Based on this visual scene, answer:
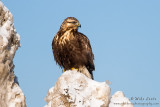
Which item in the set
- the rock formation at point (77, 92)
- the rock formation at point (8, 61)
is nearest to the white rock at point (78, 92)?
the rock formation at point (77, 92)

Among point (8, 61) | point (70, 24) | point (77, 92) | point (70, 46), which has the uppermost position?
point (70, 24)

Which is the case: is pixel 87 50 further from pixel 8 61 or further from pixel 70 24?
pixel 8 61

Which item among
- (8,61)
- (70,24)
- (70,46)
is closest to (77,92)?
(8,61)

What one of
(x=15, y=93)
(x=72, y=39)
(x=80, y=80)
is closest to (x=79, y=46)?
(x=72, y=39)

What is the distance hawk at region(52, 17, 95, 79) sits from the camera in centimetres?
1274

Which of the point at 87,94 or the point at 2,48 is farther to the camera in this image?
Result: the point at 87,94

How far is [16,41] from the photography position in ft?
32.0

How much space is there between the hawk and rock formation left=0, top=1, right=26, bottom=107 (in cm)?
309

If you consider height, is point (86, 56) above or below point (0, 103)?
above

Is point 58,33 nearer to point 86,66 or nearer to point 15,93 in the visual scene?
point 86,66

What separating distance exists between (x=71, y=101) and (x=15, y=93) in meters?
1.65

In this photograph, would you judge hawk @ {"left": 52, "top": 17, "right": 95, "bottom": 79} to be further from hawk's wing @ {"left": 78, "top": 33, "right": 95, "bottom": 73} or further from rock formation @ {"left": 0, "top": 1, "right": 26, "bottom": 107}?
rock formation @ {"left": 0, "top": 1, "right": 26, "bottom": 107}

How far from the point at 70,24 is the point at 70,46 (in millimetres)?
911

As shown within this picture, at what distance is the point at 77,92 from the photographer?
984 cm
